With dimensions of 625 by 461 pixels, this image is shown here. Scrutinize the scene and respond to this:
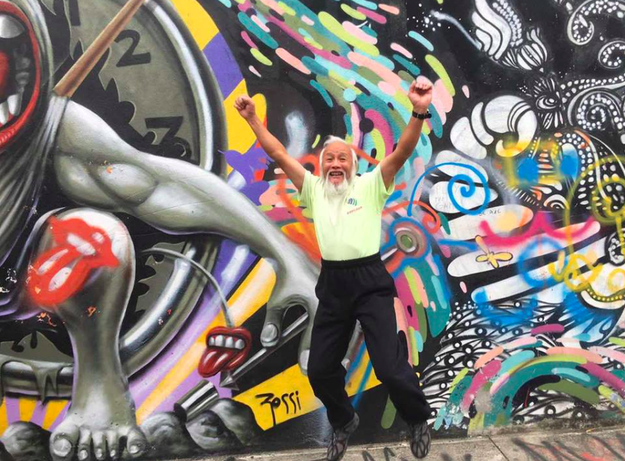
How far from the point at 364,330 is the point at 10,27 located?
281 cm

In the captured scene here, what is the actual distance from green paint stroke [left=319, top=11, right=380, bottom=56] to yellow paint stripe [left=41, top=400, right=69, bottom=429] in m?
2.94

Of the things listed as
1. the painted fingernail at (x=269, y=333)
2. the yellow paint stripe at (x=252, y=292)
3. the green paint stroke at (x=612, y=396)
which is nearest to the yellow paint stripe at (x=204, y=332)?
the yellow paint stripe at (x=252, y=292)

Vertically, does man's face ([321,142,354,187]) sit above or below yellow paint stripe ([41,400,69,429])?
above

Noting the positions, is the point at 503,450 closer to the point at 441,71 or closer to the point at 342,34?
the point at 441,71

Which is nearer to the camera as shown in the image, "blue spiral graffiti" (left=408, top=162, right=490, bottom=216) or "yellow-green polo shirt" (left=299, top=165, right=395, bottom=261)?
"yellow-green polo shirt" (left=299, top=165, right=395, bottom=261)

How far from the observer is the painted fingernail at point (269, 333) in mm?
3461

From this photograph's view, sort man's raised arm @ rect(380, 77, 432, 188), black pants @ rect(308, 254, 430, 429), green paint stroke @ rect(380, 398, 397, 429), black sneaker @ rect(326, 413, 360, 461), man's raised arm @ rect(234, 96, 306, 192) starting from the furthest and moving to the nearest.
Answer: green paint stroke @ rect(380, 398, 397, 429), black sneaker @ rect(326, 413, 360, 461), man's raised arm @ rect(234, 96, 306, 192), black pants @ rect(308, 254, 430, 429), man's raised arm @ rect(380, 77, 432, 188)

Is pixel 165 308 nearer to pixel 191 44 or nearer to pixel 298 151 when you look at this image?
pixel 298 151

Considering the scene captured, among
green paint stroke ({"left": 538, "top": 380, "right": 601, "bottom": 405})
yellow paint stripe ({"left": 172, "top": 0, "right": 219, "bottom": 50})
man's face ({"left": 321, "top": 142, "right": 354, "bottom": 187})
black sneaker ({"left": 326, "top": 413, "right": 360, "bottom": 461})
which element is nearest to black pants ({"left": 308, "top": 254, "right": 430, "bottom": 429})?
black sneaker ({"left": 326, "top": 413, "right": 360, "bottom": 461})

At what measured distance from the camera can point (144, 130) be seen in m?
3.32

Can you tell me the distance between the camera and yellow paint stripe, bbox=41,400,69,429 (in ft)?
11.0

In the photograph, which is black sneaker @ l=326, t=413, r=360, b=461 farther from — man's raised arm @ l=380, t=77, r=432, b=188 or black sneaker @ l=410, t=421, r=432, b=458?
man's raised arm @ l=380, t=77, r=432, b=188

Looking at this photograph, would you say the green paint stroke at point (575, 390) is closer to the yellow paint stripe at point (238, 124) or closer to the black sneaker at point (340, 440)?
the black sneaker at point (340, 440)

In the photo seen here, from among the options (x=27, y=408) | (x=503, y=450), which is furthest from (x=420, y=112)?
(x=27, y=408)
